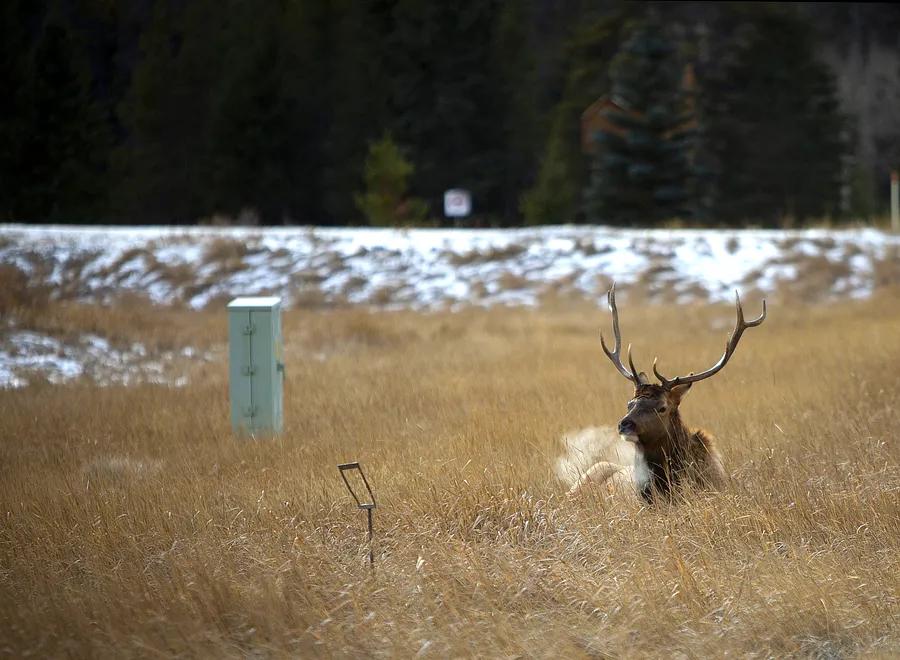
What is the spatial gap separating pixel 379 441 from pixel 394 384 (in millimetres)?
2810

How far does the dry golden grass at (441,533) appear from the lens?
4812 millimetres

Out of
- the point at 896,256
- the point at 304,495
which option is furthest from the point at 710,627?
the point at 896,256

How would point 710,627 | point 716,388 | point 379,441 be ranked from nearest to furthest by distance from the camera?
point 710,627
point 379,441
point 716,388

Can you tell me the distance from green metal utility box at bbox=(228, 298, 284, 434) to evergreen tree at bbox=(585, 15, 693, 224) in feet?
89.9

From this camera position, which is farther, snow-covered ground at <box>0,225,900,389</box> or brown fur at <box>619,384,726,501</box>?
snow-covered ground at <box>0,225,900,389</box>

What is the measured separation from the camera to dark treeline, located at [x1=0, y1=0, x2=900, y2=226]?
127ft

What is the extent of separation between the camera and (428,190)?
40.3 metres

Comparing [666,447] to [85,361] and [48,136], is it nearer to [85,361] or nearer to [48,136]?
[85,361]

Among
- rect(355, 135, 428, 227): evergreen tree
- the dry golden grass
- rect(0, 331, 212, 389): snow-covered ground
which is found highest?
rect(355, 135, 428, 227): evergreen tree

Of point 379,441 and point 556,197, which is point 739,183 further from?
point 379,441

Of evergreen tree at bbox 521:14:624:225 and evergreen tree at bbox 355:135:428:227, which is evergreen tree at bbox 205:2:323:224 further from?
evergreen tree at bbox 521:14:624:225

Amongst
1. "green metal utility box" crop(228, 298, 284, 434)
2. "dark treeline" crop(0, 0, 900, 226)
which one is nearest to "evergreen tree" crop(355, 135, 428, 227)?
"dark treeline" crop(0, 0, 900, 226)

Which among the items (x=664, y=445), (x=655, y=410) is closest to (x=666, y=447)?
(x=664, y=445)

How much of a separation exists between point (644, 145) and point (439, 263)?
55.5ft
